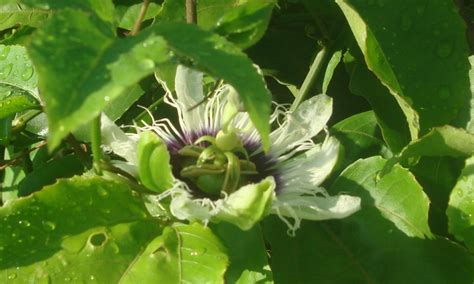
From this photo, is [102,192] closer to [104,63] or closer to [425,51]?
[104,63]

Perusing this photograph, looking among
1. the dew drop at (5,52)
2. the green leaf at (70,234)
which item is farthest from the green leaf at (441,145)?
the dew drop at (5,52)

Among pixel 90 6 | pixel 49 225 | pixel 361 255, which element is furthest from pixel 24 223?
pixel 361 255

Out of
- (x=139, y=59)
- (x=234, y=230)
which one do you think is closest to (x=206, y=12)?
(x=234, y=230)

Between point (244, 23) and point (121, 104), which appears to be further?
point (121, 104)

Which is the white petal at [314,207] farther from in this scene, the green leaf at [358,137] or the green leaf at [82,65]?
the green leaf at [82,65]

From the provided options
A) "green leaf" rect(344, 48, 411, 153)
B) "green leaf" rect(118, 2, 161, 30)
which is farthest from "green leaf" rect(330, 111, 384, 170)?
"green leaf" rect(118, 2, 161, 30)
